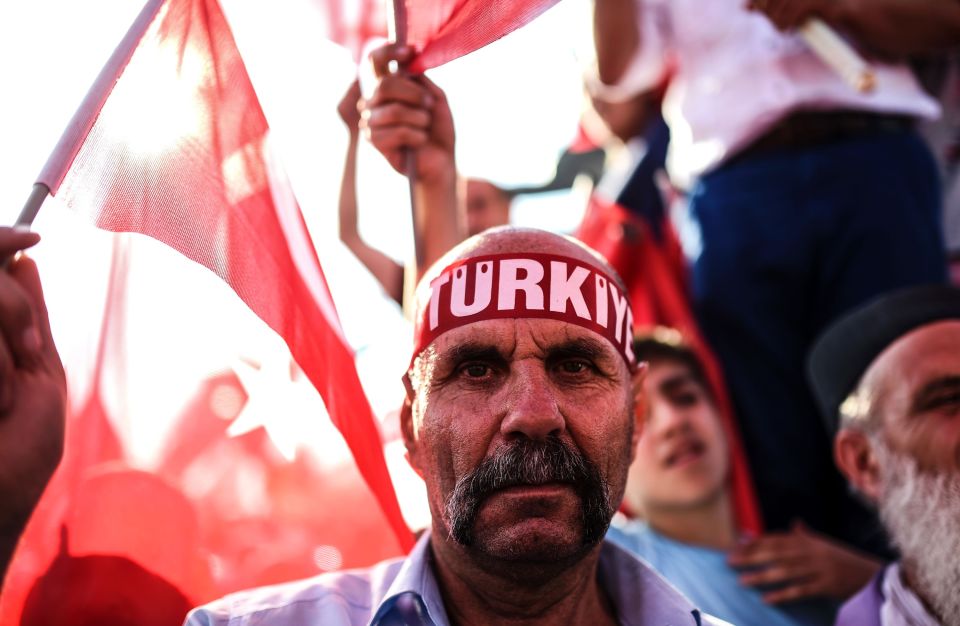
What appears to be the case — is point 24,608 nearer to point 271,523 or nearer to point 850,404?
point 271,523

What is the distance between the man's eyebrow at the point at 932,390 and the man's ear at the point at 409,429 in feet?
4.80

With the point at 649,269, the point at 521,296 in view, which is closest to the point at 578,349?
the point at 521,296

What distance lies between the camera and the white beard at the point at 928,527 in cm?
267

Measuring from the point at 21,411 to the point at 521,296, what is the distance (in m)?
1.03

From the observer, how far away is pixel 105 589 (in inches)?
97.6

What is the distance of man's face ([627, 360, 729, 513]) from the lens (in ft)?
12.2

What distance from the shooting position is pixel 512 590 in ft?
7.14

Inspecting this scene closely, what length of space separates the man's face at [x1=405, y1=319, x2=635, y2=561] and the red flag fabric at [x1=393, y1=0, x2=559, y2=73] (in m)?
0.75

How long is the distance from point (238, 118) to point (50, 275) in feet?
1.92

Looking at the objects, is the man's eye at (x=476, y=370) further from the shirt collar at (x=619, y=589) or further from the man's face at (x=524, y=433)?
the shirt collar at (x=619, y=589)

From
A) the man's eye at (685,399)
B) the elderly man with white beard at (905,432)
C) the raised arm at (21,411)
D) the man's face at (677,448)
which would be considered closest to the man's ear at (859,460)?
the elderly man with white beard at (905,432)

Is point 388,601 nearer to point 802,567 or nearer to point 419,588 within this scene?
point 419,588

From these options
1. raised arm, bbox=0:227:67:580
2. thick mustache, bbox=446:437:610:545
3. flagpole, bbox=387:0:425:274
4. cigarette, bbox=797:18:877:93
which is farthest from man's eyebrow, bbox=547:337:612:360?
cigarette, bbox=797:18:877:93

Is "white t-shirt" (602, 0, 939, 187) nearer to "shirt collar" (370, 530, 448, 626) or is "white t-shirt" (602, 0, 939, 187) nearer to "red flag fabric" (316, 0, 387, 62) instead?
"red flag fabric" (316, 0, 387, 62)
